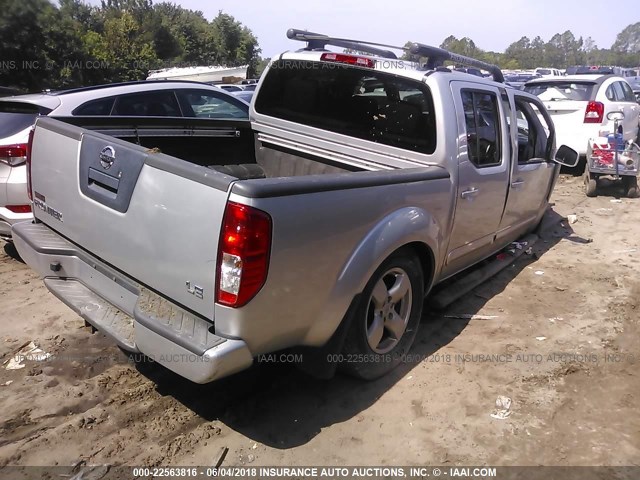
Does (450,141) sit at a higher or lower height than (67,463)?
higher

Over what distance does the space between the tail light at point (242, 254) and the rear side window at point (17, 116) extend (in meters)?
3.65

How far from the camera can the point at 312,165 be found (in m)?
4.12

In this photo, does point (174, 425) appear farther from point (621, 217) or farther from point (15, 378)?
point (621, 217)

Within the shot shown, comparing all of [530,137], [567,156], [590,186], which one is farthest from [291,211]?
[590,186]

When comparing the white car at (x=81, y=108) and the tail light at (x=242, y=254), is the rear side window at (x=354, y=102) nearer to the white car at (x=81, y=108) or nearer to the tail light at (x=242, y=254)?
the tail light at (x=242, y=254)

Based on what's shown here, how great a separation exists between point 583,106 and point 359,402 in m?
8.39

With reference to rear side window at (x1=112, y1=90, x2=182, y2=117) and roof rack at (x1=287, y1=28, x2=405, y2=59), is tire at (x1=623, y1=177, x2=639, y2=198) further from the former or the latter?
rear side window at (x1=112, y1=90, x2=182, y2=117)

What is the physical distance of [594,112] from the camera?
9.36m

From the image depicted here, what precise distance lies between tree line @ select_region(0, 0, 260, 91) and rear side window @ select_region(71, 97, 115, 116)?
66.0 ft

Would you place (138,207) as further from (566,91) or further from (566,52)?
(566,52)

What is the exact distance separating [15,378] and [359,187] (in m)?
2.50

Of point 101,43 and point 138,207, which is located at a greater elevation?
point 101,43

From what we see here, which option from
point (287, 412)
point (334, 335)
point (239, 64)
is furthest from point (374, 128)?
point (239, 64)

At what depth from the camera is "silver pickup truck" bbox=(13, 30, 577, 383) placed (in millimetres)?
2385
